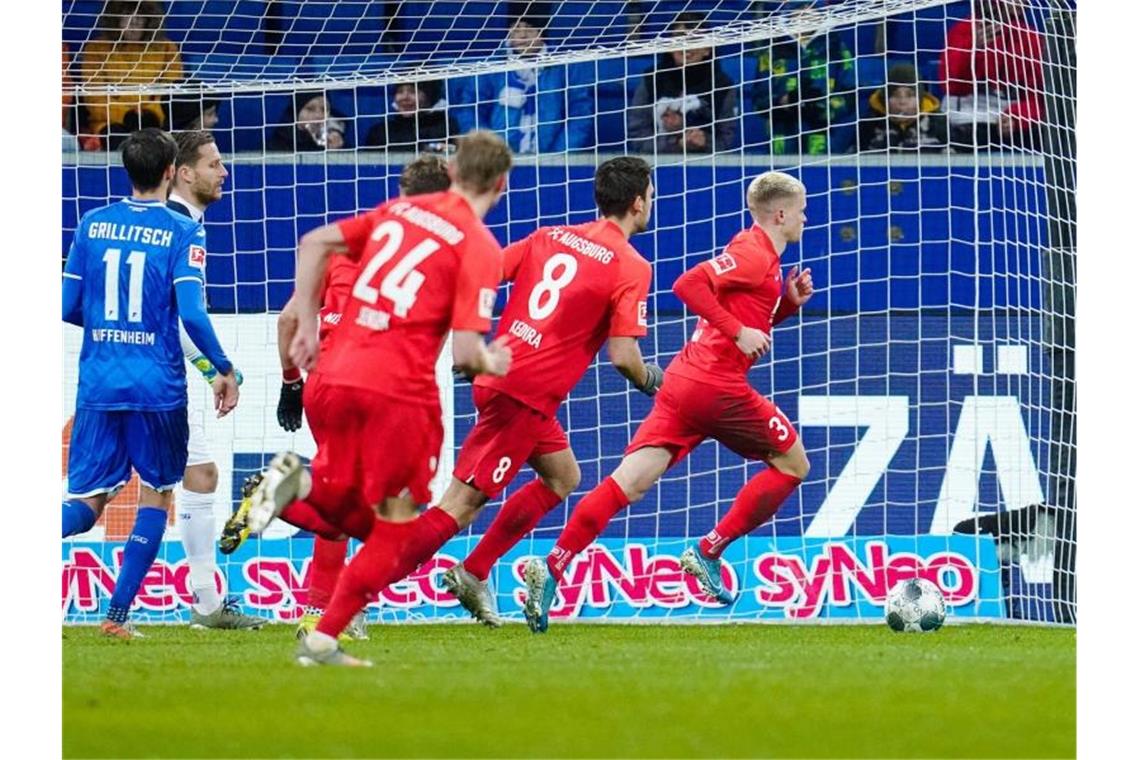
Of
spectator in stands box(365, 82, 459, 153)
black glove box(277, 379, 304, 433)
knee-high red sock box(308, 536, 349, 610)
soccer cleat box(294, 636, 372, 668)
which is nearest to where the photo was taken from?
soccer cleat box(294, 636, 372, 668)

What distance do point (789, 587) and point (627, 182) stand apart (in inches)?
126

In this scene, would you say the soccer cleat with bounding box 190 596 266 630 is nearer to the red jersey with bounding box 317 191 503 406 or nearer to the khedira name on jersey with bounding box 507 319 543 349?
the khedira name on jersey with bounding box 507 319 543 349

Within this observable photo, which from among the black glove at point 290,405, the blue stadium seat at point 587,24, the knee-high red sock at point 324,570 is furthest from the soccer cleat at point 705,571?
the blue stadium seat at point 587,24

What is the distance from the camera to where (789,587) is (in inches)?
433

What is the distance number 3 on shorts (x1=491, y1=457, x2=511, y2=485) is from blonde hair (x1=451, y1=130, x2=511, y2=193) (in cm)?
212

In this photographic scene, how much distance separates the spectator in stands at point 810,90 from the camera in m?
11.9

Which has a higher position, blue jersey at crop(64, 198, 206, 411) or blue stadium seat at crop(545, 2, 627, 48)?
blue stadium seat at crop(545, 2, 627, 48)

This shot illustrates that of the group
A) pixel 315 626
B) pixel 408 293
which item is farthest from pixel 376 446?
pixel 315 626

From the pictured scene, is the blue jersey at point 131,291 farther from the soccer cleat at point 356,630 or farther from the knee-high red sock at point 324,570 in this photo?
the soccer cleat at point 356,630

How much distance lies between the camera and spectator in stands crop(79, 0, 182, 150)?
11.6 meters

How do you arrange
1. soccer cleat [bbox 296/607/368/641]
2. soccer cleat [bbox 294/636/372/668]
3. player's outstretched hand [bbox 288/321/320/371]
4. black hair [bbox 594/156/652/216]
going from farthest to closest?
black hair [bbox 594/156/652/216]
soccer cleat [bbox 296/607/368/641]
player's outstretched hand [bbox 288/321/320/371]
soccer cleat [bbox 294/636/372/668]

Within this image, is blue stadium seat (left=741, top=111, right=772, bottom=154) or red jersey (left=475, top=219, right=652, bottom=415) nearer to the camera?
red jersey (left=475, top=219, right=652, bottom=415)

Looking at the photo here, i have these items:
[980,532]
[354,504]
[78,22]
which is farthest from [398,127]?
[354,504]

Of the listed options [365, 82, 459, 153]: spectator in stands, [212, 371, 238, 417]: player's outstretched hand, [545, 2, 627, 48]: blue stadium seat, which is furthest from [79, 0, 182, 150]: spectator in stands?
[212, 371, 238, 417]: player's outstretched hand
